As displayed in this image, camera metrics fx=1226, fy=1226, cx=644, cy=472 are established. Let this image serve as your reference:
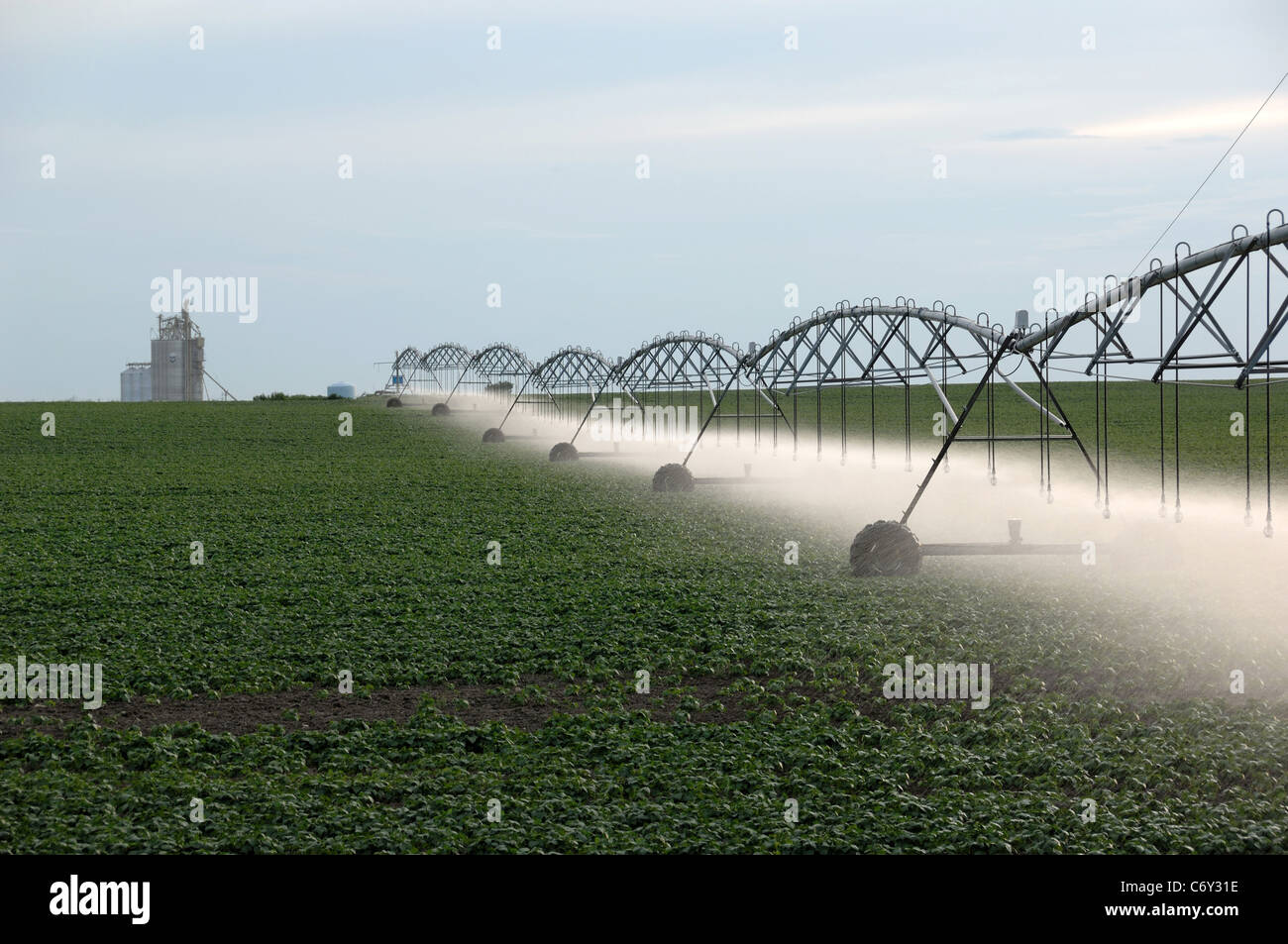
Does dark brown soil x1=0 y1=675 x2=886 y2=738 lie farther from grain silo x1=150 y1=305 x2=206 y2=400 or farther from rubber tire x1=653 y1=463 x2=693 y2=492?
grain silo x1=150 y1=305 x2=206 y2=400

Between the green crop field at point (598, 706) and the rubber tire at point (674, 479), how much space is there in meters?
5.80

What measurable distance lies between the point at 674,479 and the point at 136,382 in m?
78.4

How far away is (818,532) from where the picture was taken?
20.5m

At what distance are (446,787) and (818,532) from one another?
12.8 m

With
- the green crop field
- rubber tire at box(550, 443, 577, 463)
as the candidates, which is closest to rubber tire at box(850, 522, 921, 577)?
the green crop field

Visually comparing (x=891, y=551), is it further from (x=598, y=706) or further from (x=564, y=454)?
(x=564, y=454)

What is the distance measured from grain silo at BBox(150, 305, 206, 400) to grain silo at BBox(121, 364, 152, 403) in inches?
35.0

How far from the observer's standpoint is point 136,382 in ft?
310

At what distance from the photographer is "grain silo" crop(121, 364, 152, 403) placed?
309 ft

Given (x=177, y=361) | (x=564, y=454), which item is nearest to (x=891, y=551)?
(x=564, y=454)
